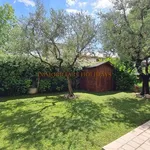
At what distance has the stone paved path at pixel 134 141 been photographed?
171 inches

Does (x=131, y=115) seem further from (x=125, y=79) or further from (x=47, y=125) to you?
(x=125, y=79)

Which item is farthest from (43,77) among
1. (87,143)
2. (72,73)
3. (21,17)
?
(87,143)

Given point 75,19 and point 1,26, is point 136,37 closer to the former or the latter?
point 75,19

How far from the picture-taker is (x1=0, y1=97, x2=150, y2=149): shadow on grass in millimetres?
4938

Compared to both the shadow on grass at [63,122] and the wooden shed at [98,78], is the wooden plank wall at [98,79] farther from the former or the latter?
the shadow on grass at [63,122]

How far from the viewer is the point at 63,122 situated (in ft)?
21.0

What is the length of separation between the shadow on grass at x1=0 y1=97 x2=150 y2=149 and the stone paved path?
74cm

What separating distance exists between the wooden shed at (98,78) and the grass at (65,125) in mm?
5511

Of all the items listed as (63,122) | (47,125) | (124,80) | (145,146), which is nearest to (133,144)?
(145,146)

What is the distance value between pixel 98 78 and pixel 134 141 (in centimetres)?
971

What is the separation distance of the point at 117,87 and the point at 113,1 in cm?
791

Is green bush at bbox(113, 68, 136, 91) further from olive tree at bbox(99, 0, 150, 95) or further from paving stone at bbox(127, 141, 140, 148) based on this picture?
paving stone at bbox(127, 141, 140, 148)

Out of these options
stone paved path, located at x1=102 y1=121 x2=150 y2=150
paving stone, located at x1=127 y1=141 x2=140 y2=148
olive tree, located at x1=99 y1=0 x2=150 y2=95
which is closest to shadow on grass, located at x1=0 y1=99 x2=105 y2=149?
stone paved path, located at x1=102 y1=121 x2=150 y2=150

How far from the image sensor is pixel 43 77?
13484 mm
